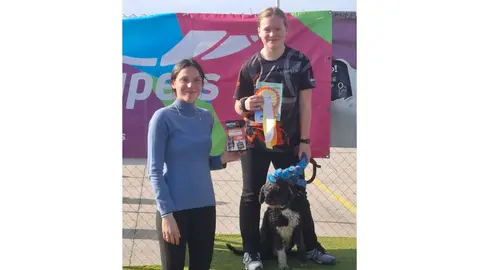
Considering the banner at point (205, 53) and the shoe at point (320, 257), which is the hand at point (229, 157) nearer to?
the banner at point (205, 53)

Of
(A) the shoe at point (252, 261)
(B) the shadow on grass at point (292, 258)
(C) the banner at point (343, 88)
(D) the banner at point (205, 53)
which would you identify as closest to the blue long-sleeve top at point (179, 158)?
(A) the shoe at point (252, 261)

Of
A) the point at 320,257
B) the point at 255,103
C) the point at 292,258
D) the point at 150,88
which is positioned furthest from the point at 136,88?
the point at 320,257

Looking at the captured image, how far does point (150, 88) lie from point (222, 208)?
1446 mm

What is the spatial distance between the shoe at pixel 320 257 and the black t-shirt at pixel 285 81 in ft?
2.66

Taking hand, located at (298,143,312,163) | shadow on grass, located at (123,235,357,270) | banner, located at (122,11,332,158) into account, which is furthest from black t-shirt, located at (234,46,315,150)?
shadow on grass, located at (123,235,357,270)

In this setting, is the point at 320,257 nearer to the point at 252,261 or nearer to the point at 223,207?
the point at 252,261

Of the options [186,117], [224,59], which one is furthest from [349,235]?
[186,117]

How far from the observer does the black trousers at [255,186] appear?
3.12m

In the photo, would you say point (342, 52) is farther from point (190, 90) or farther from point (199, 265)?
point (199, 265)

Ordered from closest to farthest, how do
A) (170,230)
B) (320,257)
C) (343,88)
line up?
(170,230)
(320,257)
(343,88)

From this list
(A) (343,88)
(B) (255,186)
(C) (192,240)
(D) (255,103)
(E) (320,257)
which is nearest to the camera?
(C) (192,240)

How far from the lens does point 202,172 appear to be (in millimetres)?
2418

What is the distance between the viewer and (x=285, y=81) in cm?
299

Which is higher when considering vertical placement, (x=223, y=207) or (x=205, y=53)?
(x=205, y=53)
